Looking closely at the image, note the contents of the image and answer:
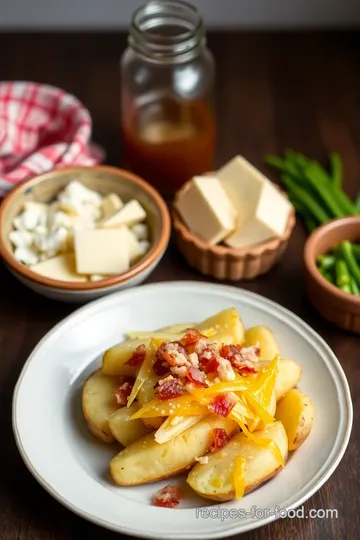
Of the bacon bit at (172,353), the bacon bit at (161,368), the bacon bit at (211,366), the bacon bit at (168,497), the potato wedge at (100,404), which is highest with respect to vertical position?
the bacon bit at (172,353)

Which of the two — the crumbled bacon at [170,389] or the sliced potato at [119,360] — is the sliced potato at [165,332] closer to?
the sliced potato at [119,360]

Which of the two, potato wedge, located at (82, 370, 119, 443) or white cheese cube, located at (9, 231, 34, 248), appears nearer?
potato wedge, located at (82, 370, 119, 443)

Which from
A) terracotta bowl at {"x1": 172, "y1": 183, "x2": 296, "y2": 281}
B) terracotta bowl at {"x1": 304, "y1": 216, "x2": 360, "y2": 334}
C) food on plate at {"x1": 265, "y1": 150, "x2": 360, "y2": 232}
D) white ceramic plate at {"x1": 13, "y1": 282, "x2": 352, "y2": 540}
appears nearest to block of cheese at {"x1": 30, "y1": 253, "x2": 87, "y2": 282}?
white ceramic plate at {"x1": 13, "y1": 282, "x2": 352, "y2": 540}

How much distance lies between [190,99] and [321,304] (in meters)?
0.64

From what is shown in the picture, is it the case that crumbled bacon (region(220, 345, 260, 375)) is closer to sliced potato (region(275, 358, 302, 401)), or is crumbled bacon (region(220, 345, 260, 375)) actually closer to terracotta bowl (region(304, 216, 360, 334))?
sliced potato (region(275, 358, 302, 401))

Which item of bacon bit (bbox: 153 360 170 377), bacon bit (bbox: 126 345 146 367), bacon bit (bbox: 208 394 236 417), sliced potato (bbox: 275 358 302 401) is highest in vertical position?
bacon bit (bbox: 153 360 170 377)

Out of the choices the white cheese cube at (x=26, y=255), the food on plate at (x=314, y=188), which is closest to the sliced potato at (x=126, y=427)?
the white cheese cube at (x=26, y=255)

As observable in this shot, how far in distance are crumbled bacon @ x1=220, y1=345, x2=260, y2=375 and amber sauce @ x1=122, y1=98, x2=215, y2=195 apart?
681 mm

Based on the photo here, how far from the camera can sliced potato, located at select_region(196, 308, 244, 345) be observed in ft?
4.62

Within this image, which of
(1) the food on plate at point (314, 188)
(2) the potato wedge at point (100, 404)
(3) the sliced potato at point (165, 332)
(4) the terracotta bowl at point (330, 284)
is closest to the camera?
(2) the potato wedge at point (100, 404)

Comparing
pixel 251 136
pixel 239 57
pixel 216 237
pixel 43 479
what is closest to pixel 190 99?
pixel 251 136

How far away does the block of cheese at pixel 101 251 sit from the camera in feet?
5.35

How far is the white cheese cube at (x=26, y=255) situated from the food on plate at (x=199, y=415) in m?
0.40

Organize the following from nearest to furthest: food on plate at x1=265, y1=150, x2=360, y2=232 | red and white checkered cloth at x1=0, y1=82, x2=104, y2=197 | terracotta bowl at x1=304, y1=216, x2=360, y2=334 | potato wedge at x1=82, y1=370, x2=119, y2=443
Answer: potato wedge at x1=82, y1=370, x2=119, y2=443 → terracotta bowl at x1=304, y1=216, x2=360, y2=334 → food on plate at x1=265, y1=150, x2=360, y2=232 → red and white checkered cloth at x1=0, y1=82, x2=104, y2=197
